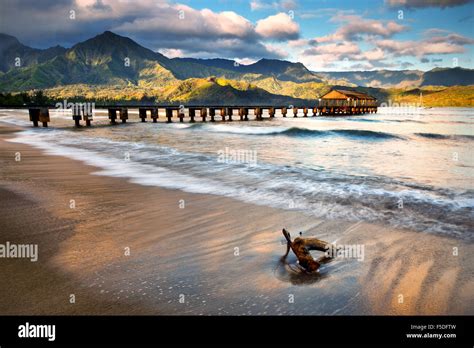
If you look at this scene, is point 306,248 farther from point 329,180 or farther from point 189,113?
point 189,113

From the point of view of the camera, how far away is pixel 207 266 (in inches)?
195

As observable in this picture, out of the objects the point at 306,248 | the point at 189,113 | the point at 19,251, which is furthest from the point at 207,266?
the point at 189,113

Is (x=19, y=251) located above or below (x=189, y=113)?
below

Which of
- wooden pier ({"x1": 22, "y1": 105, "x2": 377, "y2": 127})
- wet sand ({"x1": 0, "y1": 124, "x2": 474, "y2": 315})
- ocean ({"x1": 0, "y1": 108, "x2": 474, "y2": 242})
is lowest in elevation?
wet sand ({"x1": 0, "y1": 124, "x2": 474, "y2": 315})

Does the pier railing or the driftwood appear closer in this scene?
the driftwood

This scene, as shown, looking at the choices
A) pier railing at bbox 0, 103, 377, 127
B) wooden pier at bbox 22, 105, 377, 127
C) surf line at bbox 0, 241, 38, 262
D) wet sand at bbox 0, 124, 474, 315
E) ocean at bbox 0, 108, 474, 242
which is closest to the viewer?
wet sand at bbox 0, 124, 474, 315

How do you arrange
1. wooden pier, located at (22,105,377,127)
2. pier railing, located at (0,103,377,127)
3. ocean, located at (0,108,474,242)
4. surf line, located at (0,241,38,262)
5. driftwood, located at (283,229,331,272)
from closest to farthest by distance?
driftwood, located at (283,229,331,272) < surf line, located at (0,241,38,262) < ocean, located at (0,108,474,242) < wooden pier, located at (22,105,377,127) < pier railing, located at (0,103,377,127)

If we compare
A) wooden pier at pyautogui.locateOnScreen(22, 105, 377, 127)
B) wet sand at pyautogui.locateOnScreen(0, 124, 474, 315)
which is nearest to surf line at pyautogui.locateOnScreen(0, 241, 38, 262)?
wet sand at pyautogui.locateOnScreen(0, 124, 474, 315)

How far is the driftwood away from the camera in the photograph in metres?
4.85

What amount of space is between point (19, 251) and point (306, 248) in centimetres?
435

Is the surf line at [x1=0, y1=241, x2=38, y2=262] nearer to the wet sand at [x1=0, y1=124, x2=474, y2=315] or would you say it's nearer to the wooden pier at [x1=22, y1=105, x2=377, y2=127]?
the wet sand at [x1=0, y1=124, x2=474, y2=315]

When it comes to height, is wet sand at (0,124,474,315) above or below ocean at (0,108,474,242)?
below

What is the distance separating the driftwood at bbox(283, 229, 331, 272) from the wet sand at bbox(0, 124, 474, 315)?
16cm
